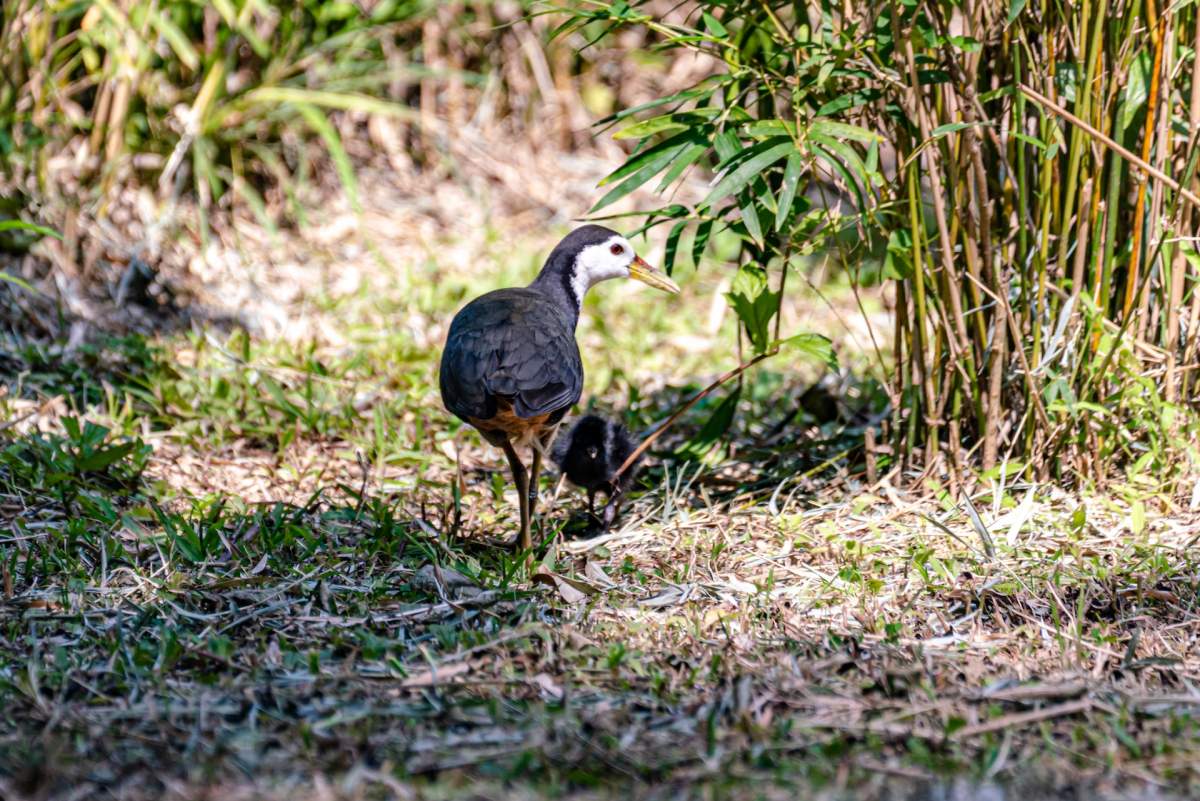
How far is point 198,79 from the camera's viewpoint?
691 centimetres

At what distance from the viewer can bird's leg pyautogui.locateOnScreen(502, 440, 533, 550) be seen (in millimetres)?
3967

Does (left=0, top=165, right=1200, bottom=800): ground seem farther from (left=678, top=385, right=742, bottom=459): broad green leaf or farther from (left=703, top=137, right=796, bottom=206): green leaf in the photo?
(left=703, top=137, right=796, bottom=206): green leaf

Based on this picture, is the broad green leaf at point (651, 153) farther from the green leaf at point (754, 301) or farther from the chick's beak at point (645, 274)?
the chick's beak at point (645, 274)

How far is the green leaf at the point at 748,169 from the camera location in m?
3.60

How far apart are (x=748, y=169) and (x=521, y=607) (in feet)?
4.34

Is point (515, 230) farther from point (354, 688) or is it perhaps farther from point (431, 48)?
point (354, 688)

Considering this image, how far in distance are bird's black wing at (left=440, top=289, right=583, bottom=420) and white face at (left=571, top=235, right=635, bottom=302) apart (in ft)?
2.35

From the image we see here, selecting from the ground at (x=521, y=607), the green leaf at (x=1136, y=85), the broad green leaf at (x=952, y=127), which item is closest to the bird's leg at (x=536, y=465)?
the ground at (x=521, y=607)

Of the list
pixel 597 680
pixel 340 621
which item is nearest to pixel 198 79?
pixel 340 621

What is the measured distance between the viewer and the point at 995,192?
161 inches

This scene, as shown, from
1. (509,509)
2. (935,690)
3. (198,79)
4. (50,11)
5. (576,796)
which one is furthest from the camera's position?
(198,79)

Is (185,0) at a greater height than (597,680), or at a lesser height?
greater

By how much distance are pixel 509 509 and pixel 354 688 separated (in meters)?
1.57

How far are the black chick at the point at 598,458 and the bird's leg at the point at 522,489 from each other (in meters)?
0.17
